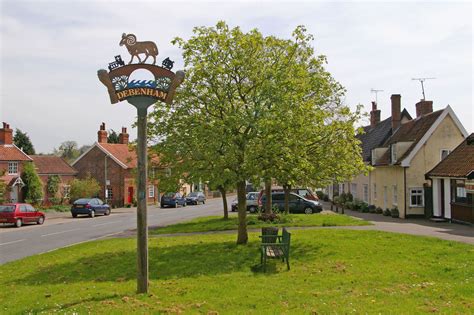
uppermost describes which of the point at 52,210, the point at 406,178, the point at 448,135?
the point at 448,135

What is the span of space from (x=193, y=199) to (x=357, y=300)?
4981 cm

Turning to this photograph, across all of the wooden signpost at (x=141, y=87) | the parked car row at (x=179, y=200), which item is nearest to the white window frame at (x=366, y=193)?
the parked car row at (x=179, y=200)

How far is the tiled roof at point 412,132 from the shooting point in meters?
31.5

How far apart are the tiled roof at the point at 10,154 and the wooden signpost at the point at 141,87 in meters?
39.6

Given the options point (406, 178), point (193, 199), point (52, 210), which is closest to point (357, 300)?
point (406, 178)

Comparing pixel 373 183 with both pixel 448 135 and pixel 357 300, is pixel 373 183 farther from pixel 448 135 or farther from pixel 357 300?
pixel 357 300

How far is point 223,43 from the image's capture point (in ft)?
52.3

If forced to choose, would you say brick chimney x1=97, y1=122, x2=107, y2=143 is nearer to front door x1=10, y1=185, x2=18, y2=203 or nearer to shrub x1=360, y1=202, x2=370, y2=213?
front door x1=10, y1=185, x2=18, y2=203

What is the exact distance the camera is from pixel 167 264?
1388cm

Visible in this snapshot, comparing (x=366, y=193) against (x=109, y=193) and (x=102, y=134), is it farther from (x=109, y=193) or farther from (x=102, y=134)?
(x=102, y=134)

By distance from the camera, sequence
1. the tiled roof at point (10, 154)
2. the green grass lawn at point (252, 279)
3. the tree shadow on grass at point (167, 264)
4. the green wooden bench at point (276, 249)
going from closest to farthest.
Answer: the green grass lawn at point (252, 279), the tree shadow on grass at point (167, 264), the green wooden bench at point (276, 249), the tiled roof at point (10, 154)

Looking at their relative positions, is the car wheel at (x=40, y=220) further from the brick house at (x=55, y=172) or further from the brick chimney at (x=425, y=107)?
the brick chimney at (x=425, y=107)

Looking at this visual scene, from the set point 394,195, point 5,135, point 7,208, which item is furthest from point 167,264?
point 5,135

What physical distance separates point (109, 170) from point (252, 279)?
46.3 metres
